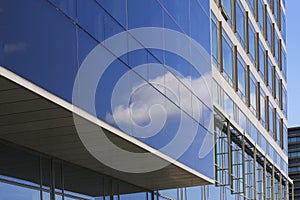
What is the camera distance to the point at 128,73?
1571 cm

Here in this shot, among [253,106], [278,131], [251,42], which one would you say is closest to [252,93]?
[253,106]

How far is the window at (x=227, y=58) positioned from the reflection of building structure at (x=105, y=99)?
5.49 metres

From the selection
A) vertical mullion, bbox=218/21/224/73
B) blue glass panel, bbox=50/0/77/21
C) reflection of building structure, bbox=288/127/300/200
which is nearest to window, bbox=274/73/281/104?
vertical mullion, bbox=218/21/224/73

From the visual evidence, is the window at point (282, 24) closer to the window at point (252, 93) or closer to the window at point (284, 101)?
the window at point (284, 101)

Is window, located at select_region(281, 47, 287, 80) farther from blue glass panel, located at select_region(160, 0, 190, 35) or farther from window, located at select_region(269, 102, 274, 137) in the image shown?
blue glass panel, located at select_region(160, 0, 190, 35)

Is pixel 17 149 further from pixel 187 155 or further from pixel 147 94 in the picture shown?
pixel 187 155

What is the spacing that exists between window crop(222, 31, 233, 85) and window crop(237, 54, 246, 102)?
1.65 m

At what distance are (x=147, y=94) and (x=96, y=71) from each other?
286 cm

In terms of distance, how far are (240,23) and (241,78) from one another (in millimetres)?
2606

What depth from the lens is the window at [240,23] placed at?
34078mm

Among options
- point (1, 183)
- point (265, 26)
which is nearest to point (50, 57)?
point (1, 183)

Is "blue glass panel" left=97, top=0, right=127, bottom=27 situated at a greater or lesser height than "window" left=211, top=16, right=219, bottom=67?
lesser

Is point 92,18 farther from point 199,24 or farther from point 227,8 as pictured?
point 227,8

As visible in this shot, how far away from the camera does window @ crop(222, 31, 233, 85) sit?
30.6m
